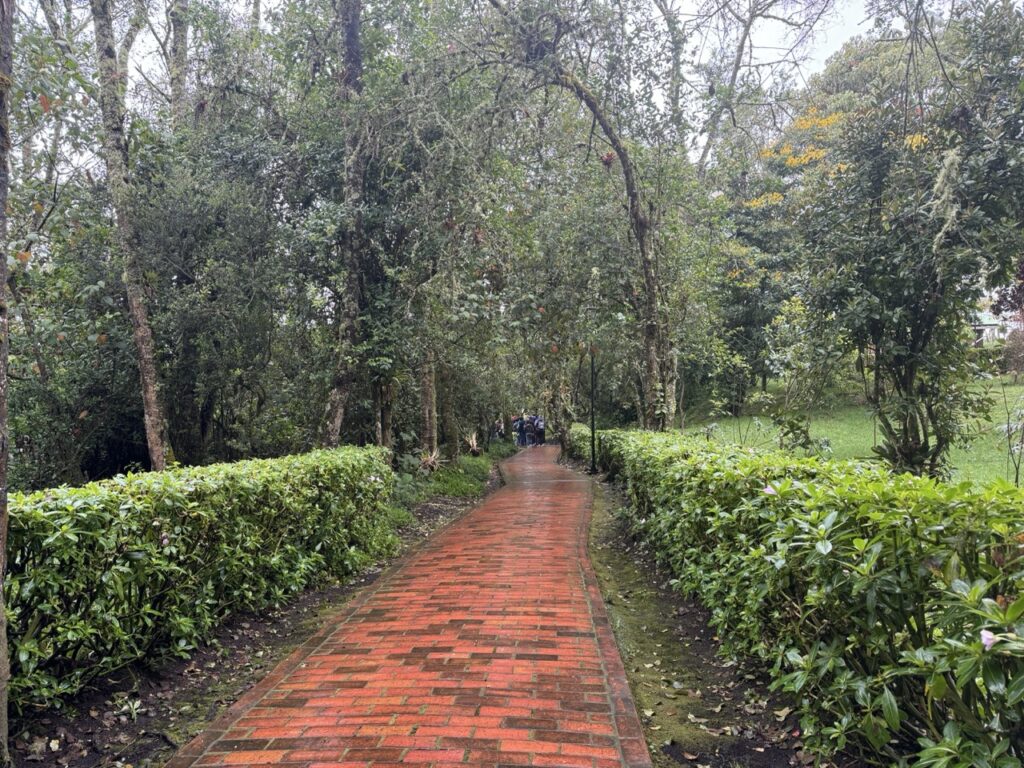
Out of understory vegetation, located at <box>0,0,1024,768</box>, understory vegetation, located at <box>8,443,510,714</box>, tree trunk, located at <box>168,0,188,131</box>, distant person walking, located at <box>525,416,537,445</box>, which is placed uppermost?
tree trunk, located at <box>168,0,188,131</box>

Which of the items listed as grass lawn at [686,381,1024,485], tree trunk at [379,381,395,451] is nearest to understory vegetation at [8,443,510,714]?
tree trunk at [379,381,395,451]

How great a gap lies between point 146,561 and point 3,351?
1347 mm

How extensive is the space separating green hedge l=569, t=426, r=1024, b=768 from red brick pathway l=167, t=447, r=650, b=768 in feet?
2.76

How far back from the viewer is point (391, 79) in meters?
8.55

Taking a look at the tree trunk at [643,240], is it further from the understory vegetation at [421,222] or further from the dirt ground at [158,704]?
the dirt ground at [158,704]

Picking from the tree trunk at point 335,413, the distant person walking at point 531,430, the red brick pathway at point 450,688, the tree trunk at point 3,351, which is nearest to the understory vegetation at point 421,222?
the tree trunk at point 335,413

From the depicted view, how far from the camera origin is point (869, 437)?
16422 mm

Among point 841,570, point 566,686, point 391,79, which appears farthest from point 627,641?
point 391,79

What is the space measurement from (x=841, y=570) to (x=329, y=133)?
876cm

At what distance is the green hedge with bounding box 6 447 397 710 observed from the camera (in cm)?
298

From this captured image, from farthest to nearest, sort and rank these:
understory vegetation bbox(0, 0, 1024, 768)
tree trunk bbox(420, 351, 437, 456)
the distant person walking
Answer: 1. the distant person walking
2. tree trunk bbox(420, 351, 437, 456)
3. understory vegetation bbox(0, 0, 1024, 768)

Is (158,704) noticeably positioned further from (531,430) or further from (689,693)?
(531,430)

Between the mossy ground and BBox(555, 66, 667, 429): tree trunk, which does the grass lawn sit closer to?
BBox(555, 66, 667, 429): tree trunk

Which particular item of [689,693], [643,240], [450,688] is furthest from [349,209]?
[689,693]
